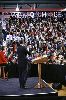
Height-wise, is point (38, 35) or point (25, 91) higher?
point (38, 35)

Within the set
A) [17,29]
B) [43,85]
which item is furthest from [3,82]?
[17,29]

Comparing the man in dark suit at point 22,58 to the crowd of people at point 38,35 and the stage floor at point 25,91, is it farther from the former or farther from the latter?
the crowd of people at point 38,35

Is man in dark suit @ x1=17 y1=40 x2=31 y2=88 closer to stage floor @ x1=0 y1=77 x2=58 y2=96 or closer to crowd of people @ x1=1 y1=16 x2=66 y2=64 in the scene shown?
stage floor @ x1=0 y1=77 x2=58 y2=96

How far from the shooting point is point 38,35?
877 inches

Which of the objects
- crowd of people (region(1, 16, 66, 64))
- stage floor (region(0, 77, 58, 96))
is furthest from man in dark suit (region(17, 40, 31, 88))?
crowd of people (region(1, 16, 66, 64))

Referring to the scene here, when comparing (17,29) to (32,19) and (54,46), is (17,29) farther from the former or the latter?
A: (54,46)

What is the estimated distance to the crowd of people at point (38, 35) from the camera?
58.7 feet

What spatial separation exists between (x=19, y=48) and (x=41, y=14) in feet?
53.3

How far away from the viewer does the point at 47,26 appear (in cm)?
2458

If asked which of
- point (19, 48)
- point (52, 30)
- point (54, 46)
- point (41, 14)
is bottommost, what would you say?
point (19, 48)

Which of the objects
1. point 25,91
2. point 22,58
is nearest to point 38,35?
point 22,58

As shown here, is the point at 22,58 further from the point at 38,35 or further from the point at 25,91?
the point at 38,35

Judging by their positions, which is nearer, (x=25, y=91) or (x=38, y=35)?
(x=25, y=91)

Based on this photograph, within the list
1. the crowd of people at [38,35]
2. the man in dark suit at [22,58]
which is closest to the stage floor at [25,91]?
the man in dark suit at [22,58]
